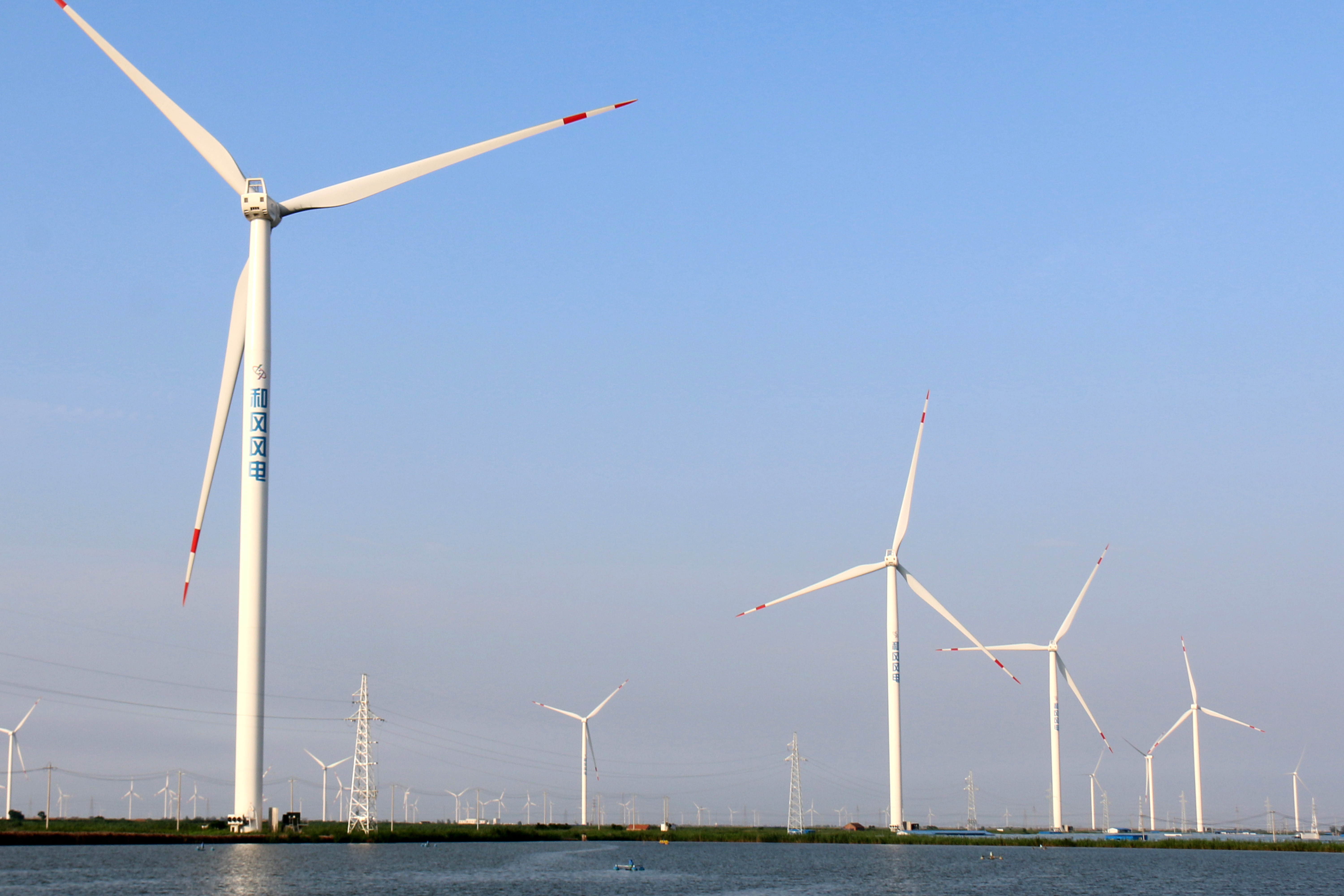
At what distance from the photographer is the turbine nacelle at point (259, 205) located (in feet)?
290

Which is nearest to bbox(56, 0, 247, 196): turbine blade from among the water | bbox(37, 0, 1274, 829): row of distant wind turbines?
bbox(37, 0, 1274, 829): row of distant wind turbines

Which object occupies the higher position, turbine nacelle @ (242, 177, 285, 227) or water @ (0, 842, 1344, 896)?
turbine nacelle @ (242, 177, 285, 227)

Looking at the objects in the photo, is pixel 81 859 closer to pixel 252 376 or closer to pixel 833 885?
pixel 252 376

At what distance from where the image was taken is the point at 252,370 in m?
84.1

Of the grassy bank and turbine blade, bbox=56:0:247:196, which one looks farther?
the grassy bank

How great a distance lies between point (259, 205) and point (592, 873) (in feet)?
211

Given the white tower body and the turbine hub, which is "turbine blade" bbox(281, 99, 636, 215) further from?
the white tower body

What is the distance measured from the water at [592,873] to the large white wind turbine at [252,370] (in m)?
9.69

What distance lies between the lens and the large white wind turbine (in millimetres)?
80625

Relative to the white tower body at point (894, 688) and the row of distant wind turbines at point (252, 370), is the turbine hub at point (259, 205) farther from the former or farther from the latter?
the white tower body at point (894, 688)

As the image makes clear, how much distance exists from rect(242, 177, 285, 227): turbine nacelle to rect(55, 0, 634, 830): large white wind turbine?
7 cm

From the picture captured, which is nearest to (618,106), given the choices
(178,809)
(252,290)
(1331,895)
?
(252,290)

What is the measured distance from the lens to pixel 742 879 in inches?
4247

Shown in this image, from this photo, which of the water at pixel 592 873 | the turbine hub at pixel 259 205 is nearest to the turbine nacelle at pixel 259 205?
the turbine hub at pixel 259 205
